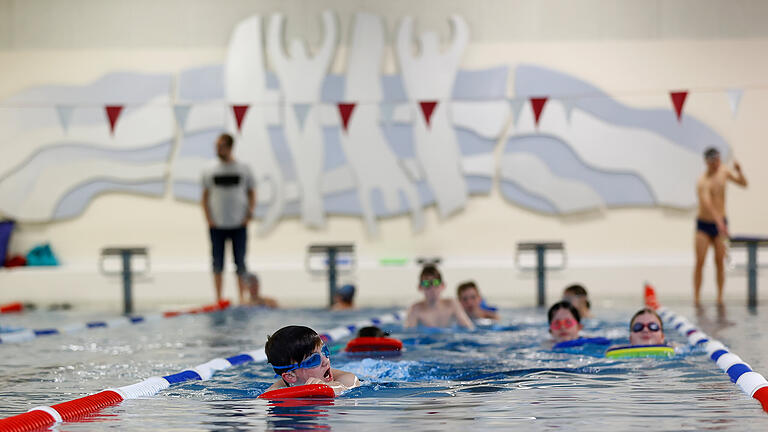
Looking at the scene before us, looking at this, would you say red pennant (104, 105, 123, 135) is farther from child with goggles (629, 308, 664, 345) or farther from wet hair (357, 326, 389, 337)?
child with goggles (629, 308, 664, 345)

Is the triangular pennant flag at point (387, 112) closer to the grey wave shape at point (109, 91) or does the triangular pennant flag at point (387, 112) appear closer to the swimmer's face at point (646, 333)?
the grey wave shape at point (109, 91)

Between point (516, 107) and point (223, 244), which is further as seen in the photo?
point (516, 107)

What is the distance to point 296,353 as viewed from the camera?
164 inches

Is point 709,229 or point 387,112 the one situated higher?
point 387,112

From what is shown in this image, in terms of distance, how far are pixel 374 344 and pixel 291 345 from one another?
188 cm

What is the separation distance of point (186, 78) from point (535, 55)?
13.6 feet

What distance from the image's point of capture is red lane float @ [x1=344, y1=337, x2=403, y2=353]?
5996mm

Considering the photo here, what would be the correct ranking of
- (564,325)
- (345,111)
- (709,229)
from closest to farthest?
(564,325)
(709,229)
(345,111)

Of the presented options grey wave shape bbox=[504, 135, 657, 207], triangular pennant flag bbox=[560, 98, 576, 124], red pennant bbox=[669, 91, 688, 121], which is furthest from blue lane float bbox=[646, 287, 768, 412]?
grey wave shape bbox=[504, 135, 657, 207]

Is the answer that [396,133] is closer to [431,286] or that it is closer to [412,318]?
[412,318]

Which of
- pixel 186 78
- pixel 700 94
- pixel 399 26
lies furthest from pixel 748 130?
pixel 186 78

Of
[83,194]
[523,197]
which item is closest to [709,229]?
[523,197]

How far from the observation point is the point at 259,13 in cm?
1198

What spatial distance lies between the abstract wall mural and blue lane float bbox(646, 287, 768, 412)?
3384mm
